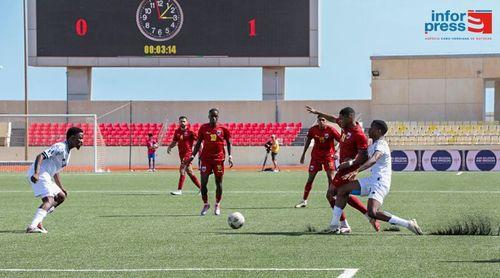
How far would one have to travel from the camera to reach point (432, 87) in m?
54.1

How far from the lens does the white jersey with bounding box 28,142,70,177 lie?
13.5m

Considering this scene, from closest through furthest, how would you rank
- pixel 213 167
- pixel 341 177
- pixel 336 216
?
pixel 336 216
pixel 341 177
pixel 213 167

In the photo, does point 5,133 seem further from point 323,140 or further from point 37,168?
point 37,168

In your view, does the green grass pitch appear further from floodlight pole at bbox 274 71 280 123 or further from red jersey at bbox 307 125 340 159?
floodlight pole at bbox 274 71 280 123

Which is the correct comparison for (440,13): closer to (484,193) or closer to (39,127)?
(39,127)

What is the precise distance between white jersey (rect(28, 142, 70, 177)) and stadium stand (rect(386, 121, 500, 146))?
3755 centimetres

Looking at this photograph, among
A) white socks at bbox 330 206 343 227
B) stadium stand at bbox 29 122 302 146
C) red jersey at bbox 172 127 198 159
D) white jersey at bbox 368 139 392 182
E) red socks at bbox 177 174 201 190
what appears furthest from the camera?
stadium stand at bbox 29 122 302 146

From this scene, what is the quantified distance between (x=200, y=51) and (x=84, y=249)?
113 feet

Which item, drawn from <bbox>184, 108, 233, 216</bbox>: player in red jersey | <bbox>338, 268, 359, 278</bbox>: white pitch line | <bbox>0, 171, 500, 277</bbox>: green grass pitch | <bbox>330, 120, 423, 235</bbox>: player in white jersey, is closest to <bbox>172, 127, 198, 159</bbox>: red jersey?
<bbox>0, 171, 500, 277</bbox>: green grass pitch

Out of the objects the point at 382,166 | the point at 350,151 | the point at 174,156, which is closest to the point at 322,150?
the point at 350,151

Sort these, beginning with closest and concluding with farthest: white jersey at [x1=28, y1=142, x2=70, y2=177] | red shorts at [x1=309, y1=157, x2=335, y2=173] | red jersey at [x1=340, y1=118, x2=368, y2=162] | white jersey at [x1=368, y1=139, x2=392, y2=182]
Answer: white jersey at [x1=368, y1=139, x2=392, y2=182], red jersey at [x1=340, y1=118, x2=368, y2=162], white jersey at [x1=28, y1=142, x2=70, y2=177], red shorts at [x1=309, y1=157, x2=335, y2=173]

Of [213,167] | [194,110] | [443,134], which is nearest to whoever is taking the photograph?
[213,167]

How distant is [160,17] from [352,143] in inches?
1297

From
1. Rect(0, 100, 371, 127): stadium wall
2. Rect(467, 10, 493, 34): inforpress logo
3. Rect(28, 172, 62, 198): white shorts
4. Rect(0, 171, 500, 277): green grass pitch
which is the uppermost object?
Rect(467, 10, 493, 34): inforpress logo
